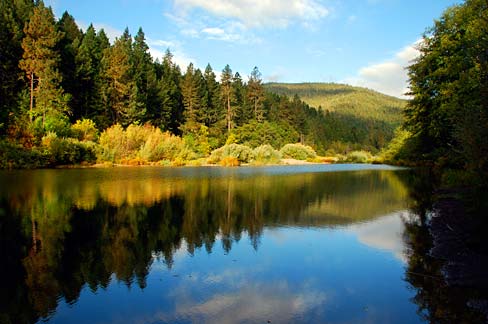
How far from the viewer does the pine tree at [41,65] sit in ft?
128

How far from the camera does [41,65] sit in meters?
39.7

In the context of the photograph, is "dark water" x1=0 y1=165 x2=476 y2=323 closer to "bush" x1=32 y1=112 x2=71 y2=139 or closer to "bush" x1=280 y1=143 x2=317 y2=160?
"bush" x1=32 y1=112 x2=71 y2=139

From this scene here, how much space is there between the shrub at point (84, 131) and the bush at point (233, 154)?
14.2 meters

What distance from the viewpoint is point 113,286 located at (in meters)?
6.06

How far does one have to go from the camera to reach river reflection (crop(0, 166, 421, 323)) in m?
5.23

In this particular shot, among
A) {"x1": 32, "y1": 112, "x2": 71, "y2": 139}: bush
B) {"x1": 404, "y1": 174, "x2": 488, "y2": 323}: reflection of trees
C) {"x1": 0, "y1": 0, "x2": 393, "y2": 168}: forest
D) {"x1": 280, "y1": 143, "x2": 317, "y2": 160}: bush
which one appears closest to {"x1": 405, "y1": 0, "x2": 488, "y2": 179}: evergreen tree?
{"x1": 404, "y1": 174, "x2": 488, "y2": 323}: reflection of trees

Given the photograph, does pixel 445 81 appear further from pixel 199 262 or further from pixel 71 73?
pixel 71 73

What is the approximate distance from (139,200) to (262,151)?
36973 mm

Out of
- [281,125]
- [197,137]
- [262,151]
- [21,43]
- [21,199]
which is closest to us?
[21,199]

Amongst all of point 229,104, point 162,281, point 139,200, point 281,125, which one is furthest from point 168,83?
point 162,281

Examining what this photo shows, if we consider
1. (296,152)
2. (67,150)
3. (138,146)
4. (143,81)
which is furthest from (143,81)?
(67,150)

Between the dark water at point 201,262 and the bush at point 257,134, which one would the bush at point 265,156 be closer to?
the bush at point 257,134

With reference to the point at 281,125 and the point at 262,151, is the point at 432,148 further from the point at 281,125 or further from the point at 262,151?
the point at 281,125

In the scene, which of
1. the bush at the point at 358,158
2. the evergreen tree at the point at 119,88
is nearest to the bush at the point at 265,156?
the evergreen tree at the point at 119,88
